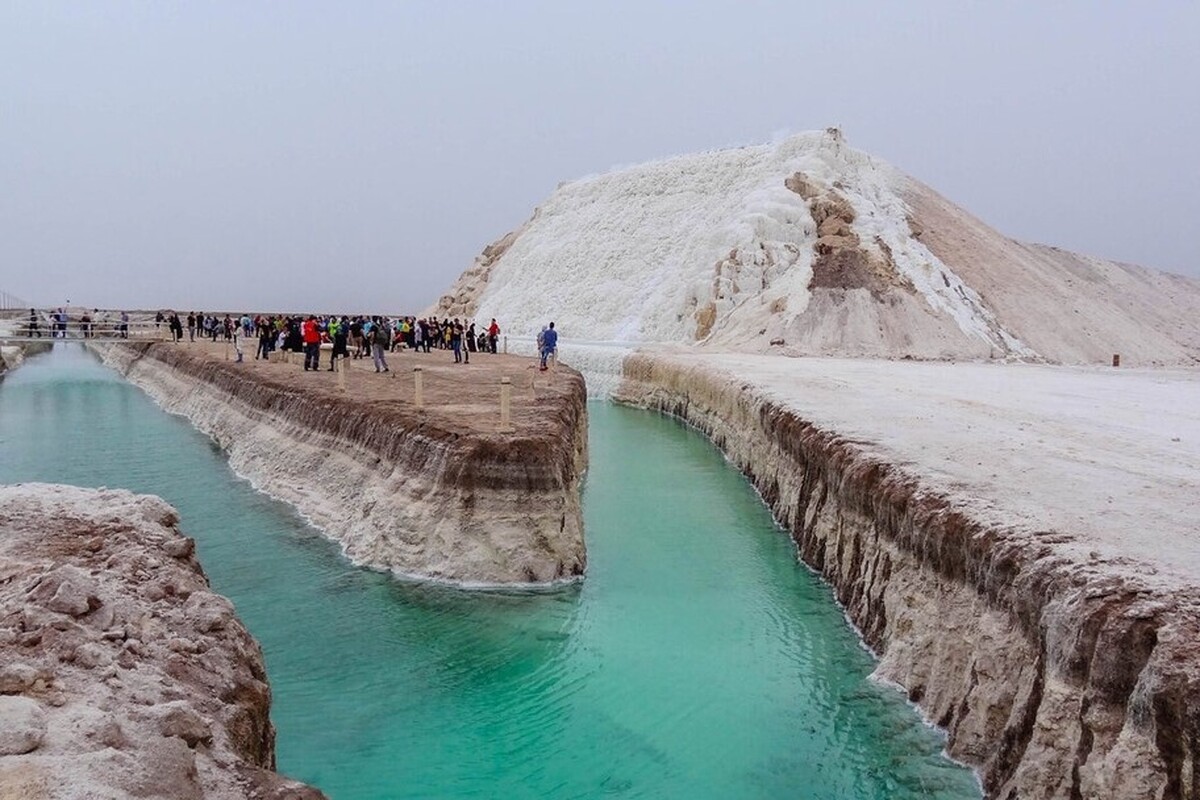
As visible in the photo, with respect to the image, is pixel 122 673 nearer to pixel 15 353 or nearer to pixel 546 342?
pixel 546 342

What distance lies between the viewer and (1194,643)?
5.55 meters

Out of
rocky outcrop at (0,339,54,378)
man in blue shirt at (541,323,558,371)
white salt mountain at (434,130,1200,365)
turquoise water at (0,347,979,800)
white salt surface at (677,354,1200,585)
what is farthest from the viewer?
rocky outcrop at (0,339,54,378)

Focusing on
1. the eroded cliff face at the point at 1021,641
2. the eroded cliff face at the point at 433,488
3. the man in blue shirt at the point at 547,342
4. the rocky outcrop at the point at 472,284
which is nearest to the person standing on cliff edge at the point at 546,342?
the man in blue shirt at the point at 547,342

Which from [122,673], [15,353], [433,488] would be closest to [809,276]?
[433,488]

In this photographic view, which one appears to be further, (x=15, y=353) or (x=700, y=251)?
(x=15, y=353)

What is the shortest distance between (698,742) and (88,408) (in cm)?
3237

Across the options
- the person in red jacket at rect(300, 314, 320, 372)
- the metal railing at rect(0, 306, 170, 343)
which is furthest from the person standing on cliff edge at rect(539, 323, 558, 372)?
the metal railing at rect(0, 306, 170, 343)

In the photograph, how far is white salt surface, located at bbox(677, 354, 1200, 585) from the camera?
27.1ft

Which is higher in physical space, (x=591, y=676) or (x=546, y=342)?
(x=546, y=342)

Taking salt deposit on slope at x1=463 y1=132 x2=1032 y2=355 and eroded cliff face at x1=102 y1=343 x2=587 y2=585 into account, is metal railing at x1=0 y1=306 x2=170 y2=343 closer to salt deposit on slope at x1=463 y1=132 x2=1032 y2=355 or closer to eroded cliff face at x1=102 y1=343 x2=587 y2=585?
salt deposit on slope at x1=463 y1=132 x2=1032 y2=355

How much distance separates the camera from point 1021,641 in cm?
726

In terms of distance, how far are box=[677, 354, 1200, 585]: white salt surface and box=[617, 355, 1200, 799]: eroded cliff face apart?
0.42 m

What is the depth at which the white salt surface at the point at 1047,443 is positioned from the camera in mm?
8266

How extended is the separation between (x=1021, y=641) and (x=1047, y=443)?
7.39 metres
